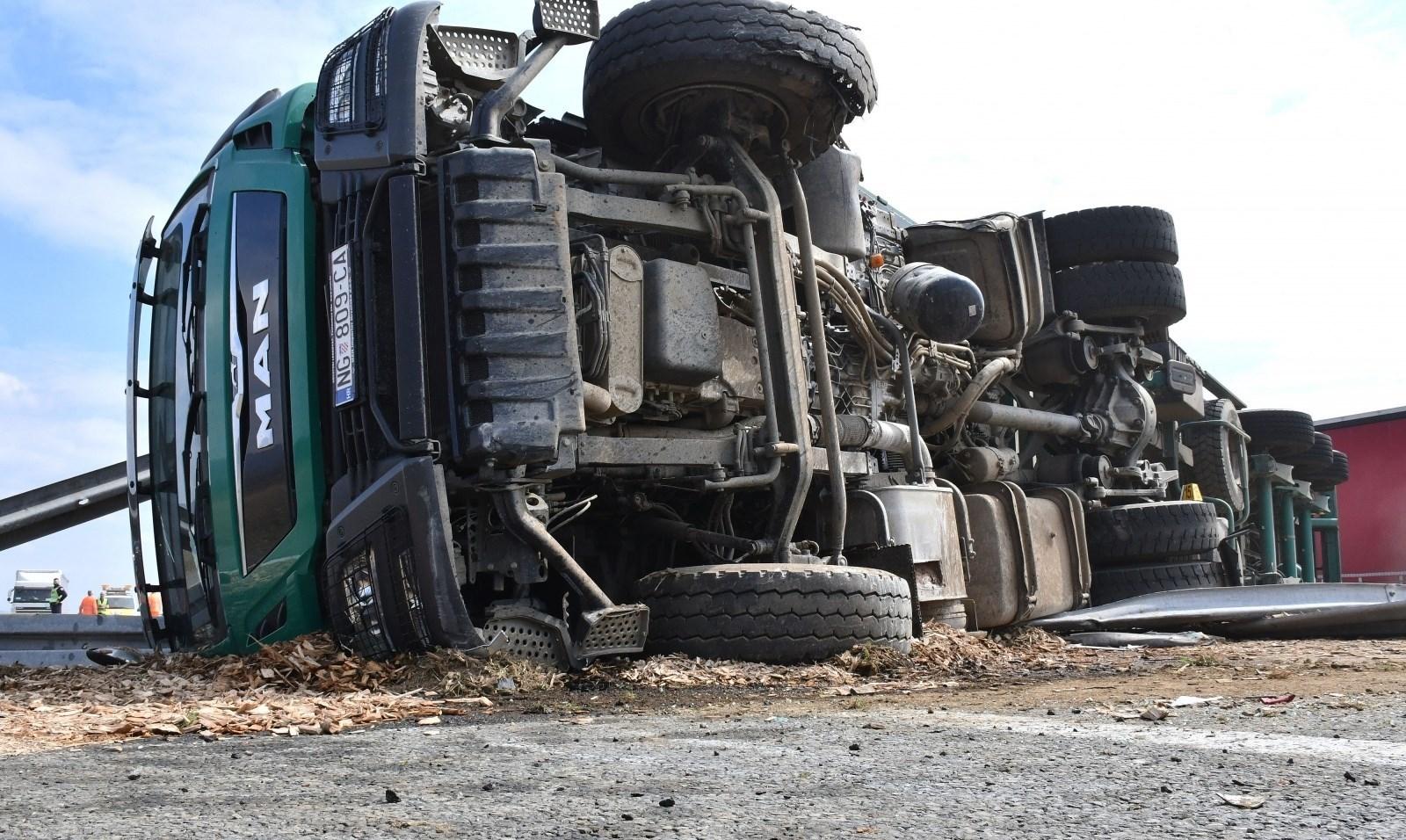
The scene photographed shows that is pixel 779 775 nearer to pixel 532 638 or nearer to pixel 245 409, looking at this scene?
pixel 532 638

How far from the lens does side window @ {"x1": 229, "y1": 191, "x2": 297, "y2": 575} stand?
4.79 m

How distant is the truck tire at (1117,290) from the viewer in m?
9.14

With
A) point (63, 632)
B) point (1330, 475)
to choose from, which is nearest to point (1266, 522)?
point (1330, 475)

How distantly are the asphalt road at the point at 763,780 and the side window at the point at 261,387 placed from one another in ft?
5.71

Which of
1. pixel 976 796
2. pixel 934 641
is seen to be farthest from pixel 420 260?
pixel 976 796

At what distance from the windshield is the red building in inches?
593

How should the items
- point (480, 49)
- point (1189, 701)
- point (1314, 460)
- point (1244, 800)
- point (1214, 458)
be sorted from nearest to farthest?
point (1244, 800), point (1189, 701), point (480, 49), point (1214, 458), point (1314, 460)

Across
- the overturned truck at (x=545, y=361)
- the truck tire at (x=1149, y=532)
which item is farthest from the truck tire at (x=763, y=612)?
the truck tire at (x=1149, y=532)

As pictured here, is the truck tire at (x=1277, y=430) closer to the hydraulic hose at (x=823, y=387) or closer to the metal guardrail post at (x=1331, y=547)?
the metal guardrail post at (x=1331, y=547)

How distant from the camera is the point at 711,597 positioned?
184 inches

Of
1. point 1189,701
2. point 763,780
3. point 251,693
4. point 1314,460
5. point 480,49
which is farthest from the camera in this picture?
point 1314,460

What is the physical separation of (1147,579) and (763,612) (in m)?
4.37

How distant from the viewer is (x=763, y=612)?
4625 mm

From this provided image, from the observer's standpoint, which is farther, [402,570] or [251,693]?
[402,570]
